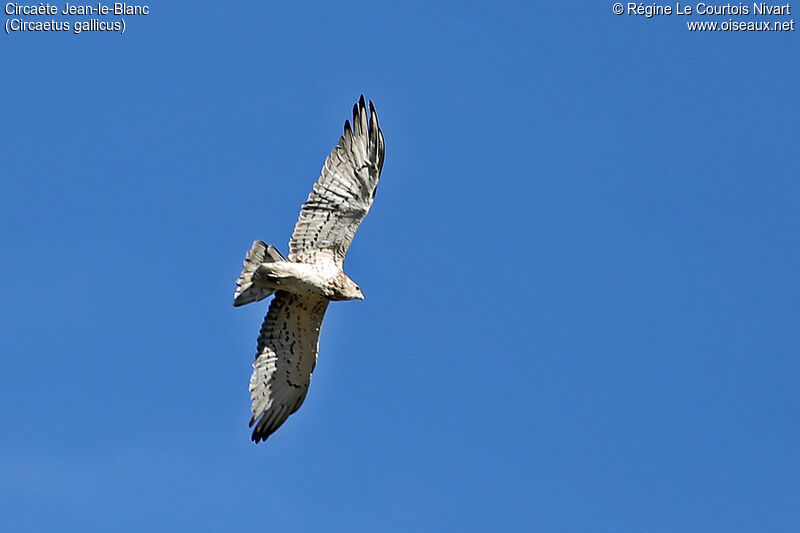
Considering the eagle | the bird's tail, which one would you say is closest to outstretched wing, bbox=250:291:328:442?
the eagle

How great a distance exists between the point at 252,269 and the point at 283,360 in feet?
5.14

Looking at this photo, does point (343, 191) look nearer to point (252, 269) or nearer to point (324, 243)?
point (324, 243)

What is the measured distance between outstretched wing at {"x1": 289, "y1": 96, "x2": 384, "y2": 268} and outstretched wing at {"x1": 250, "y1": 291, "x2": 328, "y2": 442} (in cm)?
79

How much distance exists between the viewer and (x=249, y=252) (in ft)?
56.2

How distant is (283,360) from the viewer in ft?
59.3

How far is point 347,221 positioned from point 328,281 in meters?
0.80

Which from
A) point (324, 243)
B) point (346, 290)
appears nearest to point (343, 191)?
point (324, 243)

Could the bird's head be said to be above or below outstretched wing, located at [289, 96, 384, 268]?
below

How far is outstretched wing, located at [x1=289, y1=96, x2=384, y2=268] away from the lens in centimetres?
1728

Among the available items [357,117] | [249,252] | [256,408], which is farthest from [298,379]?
[357,117]

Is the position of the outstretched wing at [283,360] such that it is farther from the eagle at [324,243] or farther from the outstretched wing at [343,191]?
the outstretched wing at [343,191]

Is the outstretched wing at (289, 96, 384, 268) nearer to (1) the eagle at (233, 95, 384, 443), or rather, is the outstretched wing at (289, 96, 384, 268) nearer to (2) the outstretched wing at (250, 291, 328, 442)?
(1) the eagle at (233, 95, 384, 443)

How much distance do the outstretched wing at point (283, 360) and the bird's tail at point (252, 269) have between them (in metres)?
0.71

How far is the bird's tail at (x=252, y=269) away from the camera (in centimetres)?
1705
